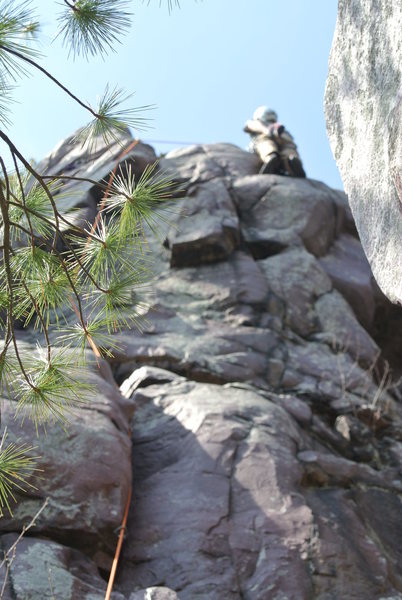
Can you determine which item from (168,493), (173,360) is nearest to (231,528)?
(168,493)

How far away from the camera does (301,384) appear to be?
5.63 metres

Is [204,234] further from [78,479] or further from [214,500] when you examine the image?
[78,479]

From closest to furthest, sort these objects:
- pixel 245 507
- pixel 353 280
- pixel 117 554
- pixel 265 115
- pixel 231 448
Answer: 1. pixel 117 554
2. pixel 245 507
3. pixel 231 448
4. pixel 353 280
5. pixel 265 115

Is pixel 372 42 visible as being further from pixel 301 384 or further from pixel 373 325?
pixel 373 325

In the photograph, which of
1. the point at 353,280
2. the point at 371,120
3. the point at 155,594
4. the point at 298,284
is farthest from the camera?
the point at 353,280

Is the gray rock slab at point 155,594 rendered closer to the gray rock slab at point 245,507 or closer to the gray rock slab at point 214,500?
the gray rock slab at point 245,507

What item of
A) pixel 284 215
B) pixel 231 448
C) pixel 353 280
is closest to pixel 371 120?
pixel 231 448

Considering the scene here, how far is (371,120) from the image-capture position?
2.04 m

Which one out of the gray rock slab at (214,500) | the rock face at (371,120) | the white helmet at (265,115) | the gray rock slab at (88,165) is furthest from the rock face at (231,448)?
the white helmet at (265,115)

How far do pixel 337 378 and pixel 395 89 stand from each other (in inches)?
162

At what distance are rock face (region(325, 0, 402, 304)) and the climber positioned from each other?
6074 mm

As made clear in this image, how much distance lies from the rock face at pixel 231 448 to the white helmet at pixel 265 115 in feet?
7.54

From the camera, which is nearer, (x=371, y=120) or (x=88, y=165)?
(x=371, y=120)

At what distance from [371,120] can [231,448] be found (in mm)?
2541
